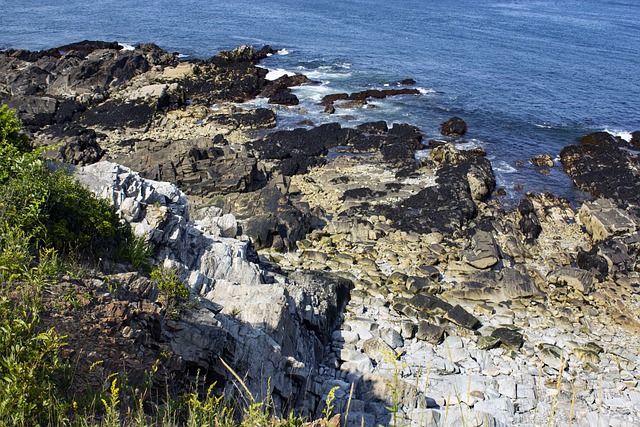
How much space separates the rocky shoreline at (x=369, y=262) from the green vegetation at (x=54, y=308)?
3.41ft

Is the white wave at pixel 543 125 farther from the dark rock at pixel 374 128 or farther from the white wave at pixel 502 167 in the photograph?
the dark rock at pixel 374 128

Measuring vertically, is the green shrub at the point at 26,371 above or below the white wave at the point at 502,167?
above

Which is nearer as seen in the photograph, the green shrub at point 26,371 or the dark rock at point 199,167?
the green shrub at point 26,371

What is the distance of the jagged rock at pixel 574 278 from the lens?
24734 millimetres

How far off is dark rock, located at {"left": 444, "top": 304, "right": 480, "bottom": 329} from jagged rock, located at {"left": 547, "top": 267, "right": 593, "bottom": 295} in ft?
20.9

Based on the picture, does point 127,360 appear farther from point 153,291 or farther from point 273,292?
point 273,292

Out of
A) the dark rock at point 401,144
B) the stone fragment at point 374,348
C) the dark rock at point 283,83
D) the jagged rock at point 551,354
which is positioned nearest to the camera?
the stone fragment at point 374,348

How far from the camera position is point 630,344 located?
21.1m

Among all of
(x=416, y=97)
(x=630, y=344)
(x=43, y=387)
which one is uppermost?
(x=43, y=387)

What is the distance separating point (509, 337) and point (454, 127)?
2873 cm

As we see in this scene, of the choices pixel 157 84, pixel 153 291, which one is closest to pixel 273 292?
pixel 153 291

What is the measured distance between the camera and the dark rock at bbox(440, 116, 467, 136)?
45.6 metres

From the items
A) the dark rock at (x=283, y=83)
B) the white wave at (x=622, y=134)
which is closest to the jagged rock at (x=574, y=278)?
the white wave at (x=622, y=134)

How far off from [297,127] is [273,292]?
3142 centimetres
